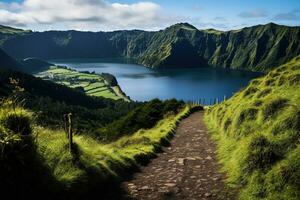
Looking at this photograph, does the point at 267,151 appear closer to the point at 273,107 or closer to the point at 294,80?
the point at 273,107

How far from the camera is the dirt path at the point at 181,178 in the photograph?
11.6 meters

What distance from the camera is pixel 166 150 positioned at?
68.6ft

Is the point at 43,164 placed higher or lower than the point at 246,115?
lower

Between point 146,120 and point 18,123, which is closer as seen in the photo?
point 18,123

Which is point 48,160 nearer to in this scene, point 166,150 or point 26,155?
point 26,155

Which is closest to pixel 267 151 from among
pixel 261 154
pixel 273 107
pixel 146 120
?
pixel 261 154

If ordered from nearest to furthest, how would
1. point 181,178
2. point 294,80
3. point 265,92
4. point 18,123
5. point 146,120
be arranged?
point 18,123, point 181,178, point 294,80, point 265,92, point 146,120

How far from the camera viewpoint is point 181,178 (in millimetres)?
13500

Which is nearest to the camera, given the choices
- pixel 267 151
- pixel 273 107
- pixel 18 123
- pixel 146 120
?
pixel 18 123

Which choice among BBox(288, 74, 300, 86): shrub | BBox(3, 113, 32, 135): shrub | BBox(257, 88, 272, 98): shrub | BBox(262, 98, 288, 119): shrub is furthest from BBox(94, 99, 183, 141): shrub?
BBox(3, 113, 32, 135): shrub

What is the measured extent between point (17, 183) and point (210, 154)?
11.2 meters

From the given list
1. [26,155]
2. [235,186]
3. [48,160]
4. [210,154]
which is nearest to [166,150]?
[210,154]

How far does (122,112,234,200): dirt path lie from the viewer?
11.6 m

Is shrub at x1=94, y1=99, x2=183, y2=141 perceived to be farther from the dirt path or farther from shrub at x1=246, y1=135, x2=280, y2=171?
shrub at x1=246, y1=135, x2=280, y2=171
